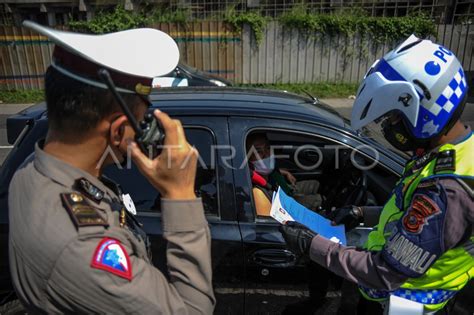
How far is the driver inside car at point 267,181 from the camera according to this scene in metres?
2.45

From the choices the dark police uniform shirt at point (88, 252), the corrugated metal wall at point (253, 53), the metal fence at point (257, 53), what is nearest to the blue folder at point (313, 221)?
the dark police uniform shirt at point (88, 252)

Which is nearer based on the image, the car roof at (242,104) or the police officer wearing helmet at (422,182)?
the police officer wearing helmet at (422,182)

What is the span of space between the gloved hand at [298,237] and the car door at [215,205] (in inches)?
13.5

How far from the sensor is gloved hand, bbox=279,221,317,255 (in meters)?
1.82

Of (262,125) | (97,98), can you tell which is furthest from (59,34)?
(262,125)

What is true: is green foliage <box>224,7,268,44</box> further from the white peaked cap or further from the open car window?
the white peaked cap

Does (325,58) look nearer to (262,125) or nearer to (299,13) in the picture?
(299,13)

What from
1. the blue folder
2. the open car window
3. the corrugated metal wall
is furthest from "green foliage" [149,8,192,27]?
the blue folder

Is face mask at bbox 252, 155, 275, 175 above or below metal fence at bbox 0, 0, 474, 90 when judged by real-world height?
above

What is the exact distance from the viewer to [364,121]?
63.7 inches

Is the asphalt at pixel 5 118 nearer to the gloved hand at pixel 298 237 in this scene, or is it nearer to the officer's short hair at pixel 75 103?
the gloved hand at pixel 298 237

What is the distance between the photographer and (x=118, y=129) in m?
1.07

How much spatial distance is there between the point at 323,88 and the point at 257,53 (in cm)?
232

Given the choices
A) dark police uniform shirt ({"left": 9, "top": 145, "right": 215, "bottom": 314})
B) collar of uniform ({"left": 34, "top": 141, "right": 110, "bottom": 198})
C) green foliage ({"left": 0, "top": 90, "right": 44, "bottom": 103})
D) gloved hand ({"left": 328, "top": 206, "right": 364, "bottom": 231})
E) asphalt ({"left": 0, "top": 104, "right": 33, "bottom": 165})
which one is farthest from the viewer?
green foliage ({"left": 0, "top": 90, "right": 44, "bottom": 103})
